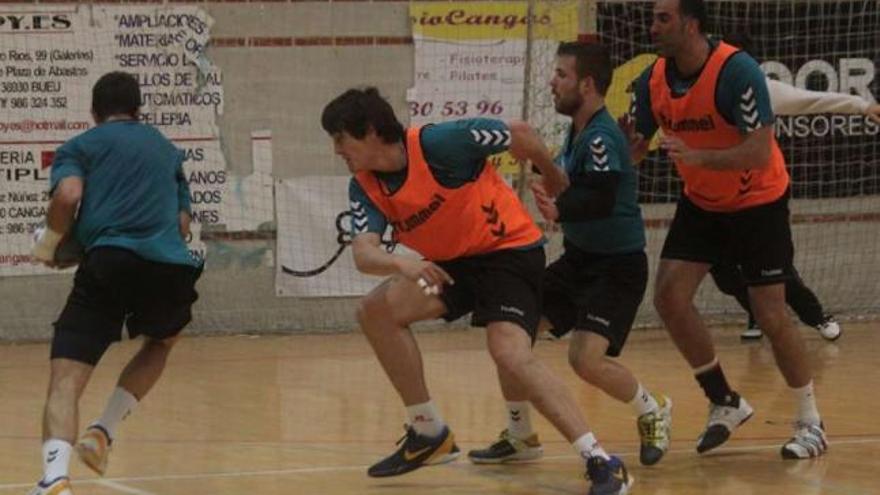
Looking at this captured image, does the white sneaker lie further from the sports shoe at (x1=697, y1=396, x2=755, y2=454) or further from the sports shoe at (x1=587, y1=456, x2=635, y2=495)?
the sports shoe at (x1=587, y1=456, x2=635, y2=495)

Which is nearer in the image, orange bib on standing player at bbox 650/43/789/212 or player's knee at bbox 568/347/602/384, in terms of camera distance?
player's knee at bbox 568/347/602/384

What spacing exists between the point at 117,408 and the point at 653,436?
7.79ft

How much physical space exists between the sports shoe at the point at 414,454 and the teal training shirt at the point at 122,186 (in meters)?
1.23

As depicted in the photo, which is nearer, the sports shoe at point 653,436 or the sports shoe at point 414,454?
the sports shoe at point 414,454

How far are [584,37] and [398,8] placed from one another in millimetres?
1545

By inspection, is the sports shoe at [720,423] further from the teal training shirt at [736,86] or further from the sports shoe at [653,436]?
the teal training shirt at [736,86]

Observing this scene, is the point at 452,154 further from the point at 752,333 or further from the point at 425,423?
the point at 752,333

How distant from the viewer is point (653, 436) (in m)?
7.75

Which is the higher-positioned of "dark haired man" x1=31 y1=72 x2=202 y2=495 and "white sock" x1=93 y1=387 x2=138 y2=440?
"dark haired man" x1=31 y1=72 x2=202 y2=495

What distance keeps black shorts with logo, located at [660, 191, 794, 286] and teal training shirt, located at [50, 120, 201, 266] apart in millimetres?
2445

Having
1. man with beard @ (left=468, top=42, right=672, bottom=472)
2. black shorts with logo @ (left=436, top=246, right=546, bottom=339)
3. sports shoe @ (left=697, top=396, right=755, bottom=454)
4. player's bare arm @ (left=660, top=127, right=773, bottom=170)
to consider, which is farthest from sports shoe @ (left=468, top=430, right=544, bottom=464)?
player's bare arm @ (left=660, top=127, right=773, bottom=170)

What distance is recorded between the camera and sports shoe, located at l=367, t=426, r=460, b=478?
7.28 meters

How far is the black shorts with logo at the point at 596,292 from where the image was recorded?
7.64 meters

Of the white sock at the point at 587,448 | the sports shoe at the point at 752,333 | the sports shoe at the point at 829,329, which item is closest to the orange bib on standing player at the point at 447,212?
the white sock at the point at 587,448
